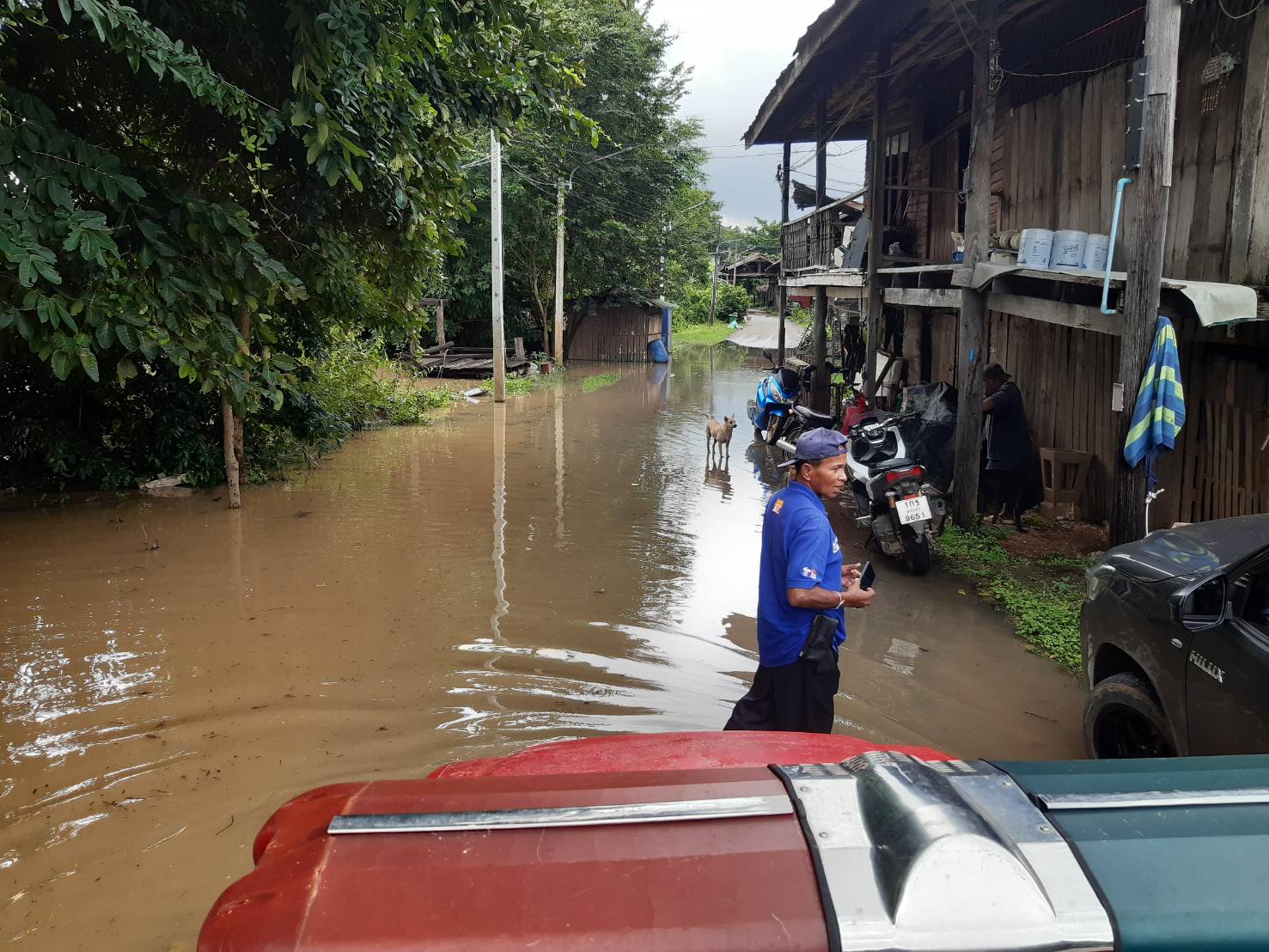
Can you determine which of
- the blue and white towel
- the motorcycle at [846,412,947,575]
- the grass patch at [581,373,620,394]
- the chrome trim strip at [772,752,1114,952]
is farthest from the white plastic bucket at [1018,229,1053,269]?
the grass patch at [581,373,620,394]

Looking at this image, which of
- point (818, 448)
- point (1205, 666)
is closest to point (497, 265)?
point (818, 448)

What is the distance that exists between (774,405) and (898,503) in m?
7.15

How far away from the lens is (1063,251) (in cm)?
789

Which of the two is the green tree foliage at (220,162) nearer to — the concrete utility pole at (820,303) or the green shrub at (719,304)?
the concrete utility pole at (820,303)

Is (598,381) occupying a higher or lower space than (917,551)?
higher

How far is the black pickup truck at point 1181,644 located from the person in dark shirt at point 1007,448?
16.7 feet

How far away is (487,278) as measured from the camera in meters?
31.1

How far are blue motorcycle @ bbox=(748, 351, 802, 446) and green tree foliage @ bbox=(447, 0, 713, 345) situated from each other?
13.0 m

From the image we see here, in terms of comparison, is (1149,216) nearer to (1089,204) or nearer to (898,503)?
(898,503)

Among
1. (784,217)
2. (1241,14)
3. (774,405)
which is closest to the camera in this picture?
(1241,14)

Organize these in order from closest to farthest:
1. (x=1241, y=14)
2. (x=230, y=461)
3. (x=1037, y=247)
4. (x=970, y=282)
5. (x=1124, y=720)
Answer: (x=1124, y=720) → (x=1241, y=14) → (x=1037, y=247) → (x=970, y=282) → (x=230, y=461)

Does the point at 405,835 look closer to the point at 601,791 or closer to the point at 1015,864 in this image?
the point at 601,791

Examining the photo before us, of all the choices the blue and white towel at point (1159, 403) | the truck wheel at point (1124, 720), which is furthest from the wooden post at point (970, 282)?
the truck wheel at point (1124, 720)

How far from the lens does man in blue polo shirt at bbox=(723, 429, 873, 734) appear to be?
3748 mm
